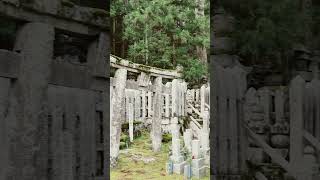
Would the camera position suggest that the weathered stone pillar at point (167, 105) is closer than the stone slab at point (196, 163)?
No

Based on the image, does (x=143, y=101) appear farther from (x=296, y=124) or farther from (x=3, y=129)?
(x=3, y=129)

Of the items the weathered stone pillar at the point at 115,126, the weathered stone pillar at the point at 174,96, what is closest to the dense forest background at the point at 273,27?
the weathered stone pillar at the point at 115,126

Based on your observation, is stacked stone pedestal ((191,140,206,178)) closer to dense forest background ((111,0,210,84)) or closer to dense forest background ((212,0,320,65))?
dense forest background ((212,0,320,65))

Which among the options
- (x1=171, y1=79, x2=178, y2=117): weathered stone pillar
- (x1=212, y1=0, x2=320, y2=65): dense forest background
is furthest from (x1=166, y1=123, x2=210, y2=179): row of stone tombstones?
(x1=212, y1=0, x2=320, y2=65): dense forest background

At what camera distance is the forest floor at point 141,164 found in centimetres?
905

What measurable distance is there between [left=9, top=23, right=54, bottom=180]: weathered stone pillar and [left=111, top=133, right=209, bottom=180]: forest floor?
6.05 m

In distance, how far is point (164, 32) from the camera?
1867cm

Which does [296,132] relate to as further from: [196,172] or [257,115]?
[196,172]

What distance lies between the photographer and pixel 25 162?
270 centimetres

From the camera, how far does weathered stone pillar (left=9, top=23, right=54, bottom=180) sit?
2.68 metres

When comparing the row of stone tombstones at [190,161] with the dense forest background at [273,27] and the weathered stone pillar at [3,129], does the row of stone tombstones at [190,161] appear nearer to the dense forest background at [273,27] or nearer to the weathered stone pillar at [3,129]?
the dense forest background at [273,27]

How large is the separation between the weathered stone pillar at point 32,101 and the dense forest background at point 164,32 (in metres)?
14.9

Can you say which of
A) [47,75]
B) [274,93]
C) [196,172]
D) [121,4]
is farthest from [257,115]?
[121,4]

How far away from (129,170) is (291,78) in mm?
5661
